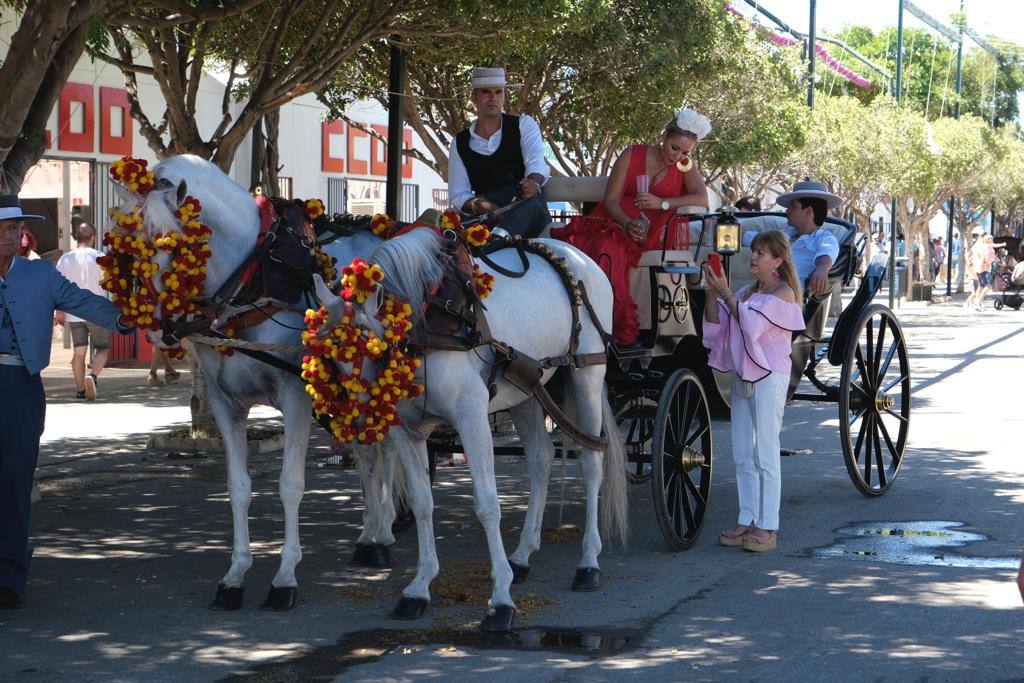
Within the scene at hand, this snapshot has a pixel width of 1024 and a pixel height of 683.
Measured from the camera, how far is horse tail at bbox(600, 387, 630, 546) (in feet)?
25.8

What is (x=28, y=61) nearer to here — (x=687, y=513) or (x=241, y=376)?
(x=241, y=376)

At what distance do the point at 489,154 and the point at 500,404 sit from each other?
6.78 feet

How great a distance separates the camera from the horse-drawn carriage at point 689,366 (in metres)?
8.32

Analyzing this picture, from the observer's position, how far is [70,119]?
20.5 metres

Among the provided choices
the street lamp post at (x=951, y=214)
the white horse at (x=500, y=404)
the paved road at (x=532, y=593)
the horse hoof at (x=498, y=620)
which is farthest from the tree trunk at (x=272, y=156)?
the street lamp post at (x=951, y=214)

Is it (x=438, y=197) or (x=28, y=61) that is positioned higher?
(x=438, y=197)

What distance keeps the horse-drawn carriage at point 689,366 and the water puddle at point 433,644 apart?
1.56m

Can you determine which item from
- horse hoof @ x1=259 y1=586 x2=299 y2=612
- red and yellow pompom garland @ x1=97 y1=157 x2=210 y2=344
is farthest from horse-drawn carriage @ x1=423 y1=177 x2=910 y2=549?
red and yellow pompom garland @ x1=97 y1=157 x2=210 y2=344

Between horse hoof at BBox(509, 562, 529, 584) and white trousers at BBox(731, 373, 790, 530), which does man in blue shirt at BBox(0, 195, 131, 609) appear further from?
white trousers at BBox(731, 373, 790, 530)

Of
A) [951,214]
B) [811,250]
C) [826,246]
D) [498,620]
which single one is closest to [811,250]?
[811,250]

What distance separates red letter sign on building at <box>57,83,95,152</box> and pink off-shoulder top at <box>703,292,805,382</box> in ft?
47.5

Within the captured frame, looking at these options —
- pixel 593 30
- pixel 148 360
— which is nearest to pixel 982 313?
pixel 593 30

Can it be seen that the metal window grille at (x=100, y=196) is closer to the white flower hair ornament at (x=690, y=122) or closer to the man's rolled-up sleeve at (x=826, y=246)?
the man's rolled-up sleeve at (x=826, y=246)

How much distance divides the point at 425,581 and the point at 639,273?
2658 millimetres
